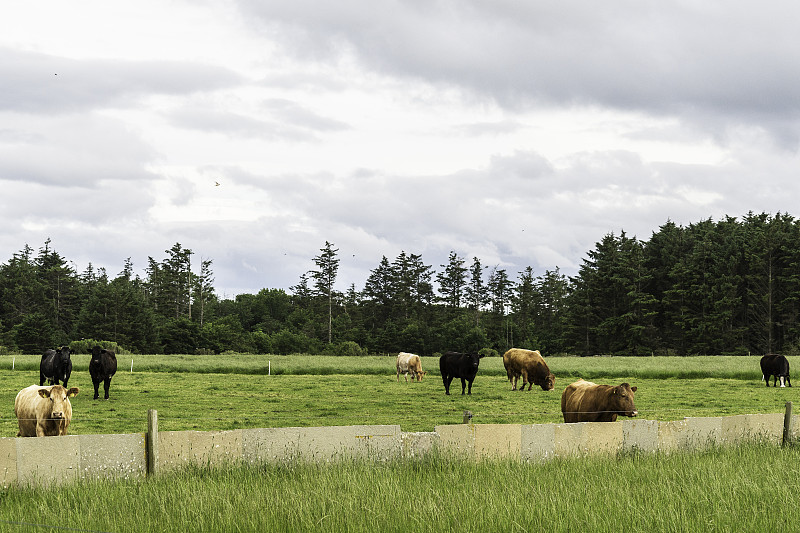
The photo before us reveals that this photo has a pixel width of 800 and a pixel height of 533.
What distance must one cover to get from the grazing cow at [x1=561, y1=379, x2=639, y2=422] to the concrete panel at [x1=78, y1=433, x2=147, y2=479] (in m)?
9.47

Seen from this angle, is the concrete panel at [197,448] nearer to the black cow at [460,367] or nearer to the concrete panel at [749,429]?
the concrete panel at [749,429]

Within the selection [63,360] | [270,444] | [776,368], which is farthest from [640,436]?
[776,368]

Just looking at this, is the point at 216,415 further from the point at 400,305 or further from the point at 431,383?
the point at 400,305

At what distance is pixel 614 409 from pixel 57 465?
36.8 ft

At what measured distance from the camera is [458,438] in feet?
43.0

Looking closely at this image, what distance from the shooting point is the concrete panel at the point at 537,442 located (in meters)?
13.4

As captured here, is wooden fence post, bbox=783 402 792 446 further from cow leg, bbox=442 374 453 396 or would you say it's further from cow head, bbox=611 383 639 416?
cow leg, bbox=442 374 453 396

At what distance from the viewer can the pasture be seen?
66.0ft

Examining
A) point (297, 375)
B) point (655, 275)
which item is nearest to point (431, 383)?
point (297, 375)

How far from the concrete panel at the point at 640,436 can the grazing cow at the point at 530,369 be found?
16371 millimetres

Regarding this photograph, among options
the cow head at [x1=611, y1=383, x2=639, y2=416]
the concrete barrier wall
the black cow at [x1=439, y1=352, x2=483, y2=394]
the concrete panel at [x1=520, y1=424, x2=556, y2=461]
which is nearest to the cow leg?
the black cow at [x1=439, y1=352, x2=483, y2=394]

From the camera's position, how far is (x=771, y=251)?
88.0 meters

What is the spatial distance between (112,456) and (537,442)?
709 centimetres

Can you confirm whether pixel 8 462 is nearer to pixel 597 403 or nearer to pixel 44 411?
pixel 44 411
